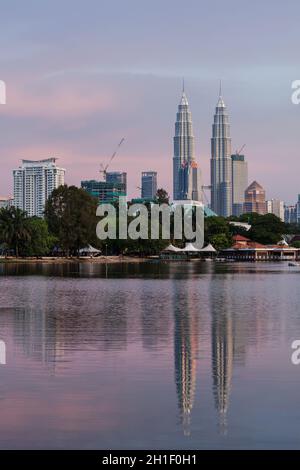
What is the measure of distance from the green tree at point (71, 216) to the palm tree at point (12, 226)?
38.0 ft

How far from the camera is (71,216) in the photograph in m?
138

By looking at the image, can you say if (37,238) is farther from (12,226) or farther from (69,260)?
(69,260)

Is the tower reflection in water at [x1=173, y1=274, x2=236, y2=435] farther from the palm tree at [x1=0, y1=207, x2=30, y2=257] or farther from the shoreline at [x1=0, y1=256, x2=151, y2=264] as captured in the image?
the shoreline at [x1=0, y1=256, x2=151, y2=264]

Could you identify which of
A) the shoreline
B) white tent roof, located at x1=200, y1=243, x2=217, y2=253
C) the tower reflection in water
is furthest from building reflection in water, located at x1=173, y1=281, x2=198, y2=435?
white tent roof, located at x1=200, y1=243, x2=217, y2=253

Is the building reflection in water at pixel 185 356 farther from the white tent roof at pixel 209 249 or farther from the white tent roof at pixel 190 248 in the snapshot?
the white tent roof at pixel 209 249

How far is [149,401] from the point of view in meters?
15.3

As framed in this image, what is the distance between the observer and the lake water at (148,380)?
1283 cm

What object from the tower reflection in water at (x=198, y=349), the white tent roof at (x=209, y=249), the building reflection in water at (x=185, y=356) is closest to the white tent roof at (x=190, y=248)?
the white tent roof at (x=209, y=249)

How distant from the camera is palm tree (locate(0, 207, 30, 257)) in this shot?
413 feet

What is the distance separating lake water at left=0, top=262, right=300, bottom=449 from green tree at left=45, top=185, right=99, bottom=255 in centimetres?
Answer: 10319

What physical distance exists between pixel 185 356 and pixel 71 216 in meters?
117

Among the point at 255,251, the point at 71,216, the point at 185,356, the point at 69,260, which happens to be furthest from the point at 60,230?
the point at 185,356
